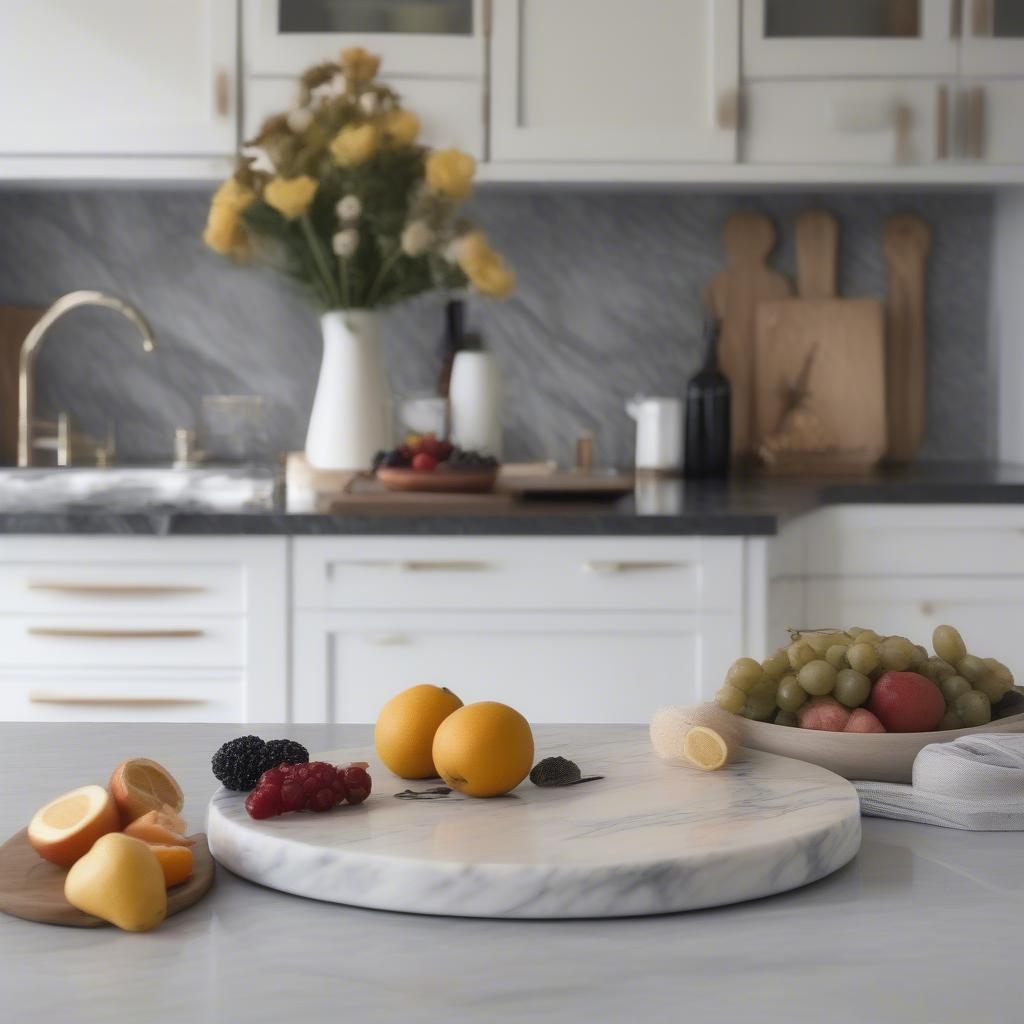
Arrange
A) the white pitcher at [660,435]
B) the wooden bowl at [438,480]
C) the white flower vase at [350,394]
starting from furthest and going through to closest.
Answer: the white pitcher at [660,435], the white flower vase at [350,394], the wooden bowl at [438,480]

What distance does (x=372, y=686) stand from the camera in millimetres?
2320

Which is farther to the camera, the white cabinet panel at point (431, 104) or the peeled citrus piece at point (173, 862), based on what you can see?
the white cabinet panel at point (431, 104)

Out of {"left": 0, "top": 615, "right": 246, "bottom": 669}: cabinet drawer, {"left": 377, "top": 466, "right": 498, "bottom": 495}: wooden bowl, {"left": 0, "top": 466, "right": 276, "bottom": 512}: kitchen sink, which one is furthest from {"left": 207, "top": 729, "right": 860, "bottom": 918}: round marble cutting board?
{"left": 0, "top": 466, "right": 276, "bottom": 512}: kitchen sink

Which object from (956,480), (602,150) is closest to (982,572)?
(956,480)

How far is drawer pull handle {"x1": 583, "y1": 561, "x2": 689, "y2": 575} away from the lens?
2307 millimetres

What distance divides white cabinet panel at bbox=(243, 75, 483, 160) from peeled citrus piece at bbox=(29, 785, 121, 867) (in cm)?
213

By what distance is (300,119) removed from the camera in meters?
2.62

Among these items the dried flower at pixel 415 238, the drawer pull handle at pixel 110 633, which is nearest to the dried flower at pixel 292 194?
the dried flower at pixel 415 238

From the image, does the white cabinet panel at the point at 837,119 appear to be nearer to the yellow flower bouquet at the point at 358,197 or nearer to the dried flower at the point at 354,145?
the yellow flower bouquet at the point at 358,197

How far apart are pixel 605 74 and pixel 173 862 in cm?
225

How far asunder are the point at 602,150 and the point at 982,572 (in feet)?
3.48

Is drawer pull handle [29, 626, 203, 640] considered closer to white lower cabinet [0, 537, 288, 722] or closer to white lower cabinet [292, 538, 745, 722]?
white lower cabinet [0, 537, 288, 722]

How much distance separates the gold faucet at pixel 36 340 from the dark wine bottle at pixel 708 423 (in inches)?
44.0

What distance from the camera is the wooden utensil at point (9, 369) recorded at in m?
3.12
